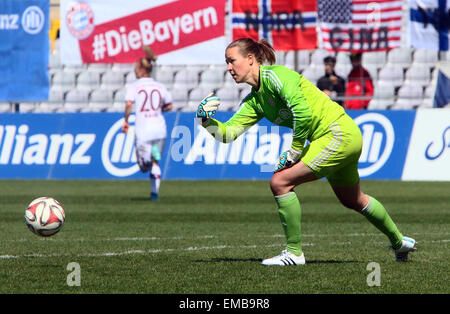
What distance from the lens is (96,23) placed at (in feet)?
86.8

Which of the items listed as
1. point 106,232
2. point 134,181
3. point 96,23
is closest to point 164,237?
point 106,232

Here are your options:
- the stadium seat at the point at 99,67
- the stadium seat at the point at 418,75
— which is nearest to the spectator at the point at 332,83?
the stadium seat at the point at 418,75

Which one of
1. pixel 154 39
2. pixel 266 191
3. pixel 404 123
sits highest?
pixel 154 39

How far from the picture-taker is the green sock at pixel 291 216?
28.3ft

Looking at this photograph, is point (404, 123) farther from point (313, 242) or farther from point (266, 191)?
point (313, 242)

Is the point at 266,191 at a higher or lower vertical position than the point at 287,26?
lower

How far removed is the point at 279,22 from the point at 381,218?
649 inches

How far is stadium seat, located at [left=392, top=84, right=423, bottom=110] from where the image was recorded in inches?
983

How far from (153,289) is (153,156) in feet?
33.8

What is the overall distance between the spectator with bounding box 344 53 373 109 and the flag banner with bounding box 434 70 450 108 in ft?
5.35

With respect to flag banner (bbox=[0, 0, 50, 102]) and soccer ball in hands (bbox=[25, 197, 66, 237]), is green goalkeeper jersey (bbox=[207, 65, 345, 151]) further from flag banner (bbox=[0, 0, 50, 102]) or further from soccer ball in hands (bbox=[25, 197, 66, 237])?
flag banner (bbox=[0, 0, 50, 102])

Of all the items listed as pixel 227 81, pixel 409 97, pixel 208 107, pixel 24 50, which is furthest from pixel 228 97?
pixel 208 107

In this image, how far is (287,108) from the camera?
342 inches

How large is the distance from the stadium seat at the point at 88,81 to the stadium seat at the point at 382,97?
324 inches
